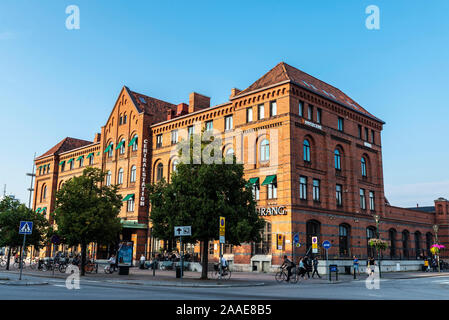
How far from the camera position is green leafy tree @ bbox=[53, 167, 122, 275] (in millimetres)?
28875

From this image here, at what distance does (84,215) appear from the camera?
28.7m

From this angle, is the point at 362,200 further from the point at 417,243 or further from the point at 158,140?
the point at 158,140

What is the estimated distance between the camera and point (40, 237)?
39.1 metres

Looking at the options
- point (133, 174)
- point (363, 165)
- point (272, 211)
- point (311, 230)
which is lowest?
point (311, 230)

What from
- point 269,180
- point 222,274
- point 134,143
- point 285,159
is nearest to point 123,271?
point 222,274

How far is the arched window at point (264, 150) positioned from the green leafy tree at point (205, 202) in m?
10.5

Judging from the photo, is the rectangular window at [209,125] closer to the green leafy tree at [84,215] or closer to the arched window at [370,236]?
the green leafy tree at [84,215]

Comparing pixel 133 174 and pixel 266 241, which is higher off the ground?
pixel 133 174

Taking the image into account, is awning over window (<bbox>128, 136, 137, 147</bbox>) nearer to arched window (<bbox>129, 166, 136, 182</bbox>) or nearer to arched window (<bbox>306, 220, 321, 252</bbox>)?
arched window (<bbox>129, 166, 136, 182</bbox>)

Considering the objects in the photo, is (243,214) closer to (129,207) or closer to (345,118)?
(345,118)

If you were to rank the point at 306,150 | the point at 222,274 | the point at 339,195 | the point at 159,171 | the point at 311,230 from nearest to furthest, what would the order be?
the point at 222,274
the point at 311,230
the point at 306,150
the point at 339,195
the point at 159,171

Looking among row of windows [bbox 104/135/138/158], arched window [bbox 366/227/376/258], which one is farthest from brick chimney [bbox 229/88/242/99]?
arched window [bbox 366/227/376/258]

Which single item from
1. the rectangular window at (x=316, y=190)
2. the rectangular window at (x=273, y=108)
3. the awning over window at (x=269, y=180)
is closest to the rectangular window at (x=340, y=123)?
the rectangular window at (x=316, y=190)

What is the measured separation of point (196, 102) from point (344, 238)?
73.1 ft
